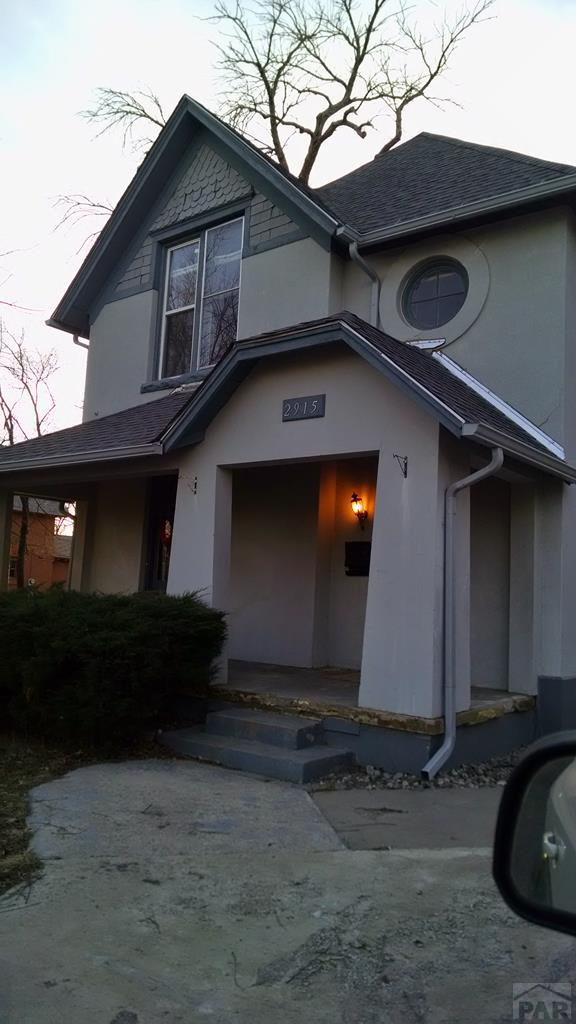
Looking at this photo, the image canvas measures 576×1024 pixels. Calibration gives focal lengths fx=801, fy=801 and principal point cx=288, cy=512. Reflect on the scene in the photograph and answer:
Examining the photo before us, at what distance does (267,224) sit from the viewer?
10.6 m

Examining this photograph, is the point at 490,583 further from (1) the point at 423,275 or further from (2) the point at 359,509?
(1) the point at 423,275

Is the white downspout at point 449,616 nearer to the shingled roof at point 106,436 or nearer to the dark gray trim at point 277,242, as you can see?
the shingled roof at point 106,436

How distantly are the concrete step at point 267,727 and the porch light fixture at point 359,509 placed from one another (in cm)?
308

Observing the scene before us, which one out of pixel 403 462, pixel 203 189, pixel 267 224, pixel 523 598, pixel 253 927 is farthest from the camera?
pixel 203 189

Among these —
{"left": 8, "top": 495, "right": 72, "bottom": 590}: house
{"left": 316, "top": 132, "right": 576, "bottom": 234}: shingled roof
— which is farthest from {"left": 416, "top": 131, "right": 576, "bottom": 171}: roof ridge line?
{"left": 8, "top": 495, "right": 72, "bottom": 590}: house

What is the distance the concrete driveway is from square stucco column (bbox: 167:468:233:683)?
3068 millimetres

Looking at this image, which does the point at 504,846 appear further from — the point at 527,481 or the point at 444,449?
the point at 527,481

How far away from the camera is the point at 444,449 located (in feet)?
22.2

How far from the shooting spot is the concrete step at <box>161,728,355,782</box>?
6383mm

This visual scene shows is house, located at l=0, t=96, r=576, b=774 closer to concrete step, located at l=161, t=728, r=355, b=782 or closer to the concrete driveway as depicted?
concrete step, located at l=161, t=728, r=355, b=782

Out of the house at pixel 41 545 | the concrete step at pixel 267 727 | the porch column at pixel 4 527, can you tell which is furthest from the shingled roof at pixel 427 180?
the house at pixel 41 545

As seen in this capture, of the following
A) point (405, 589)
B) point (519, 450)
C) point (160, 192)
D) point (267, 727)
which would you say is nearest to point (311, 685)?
point (267, 727)

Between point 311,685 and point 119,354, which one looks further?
point 119,354

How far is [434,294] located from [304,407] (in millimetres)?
2733
